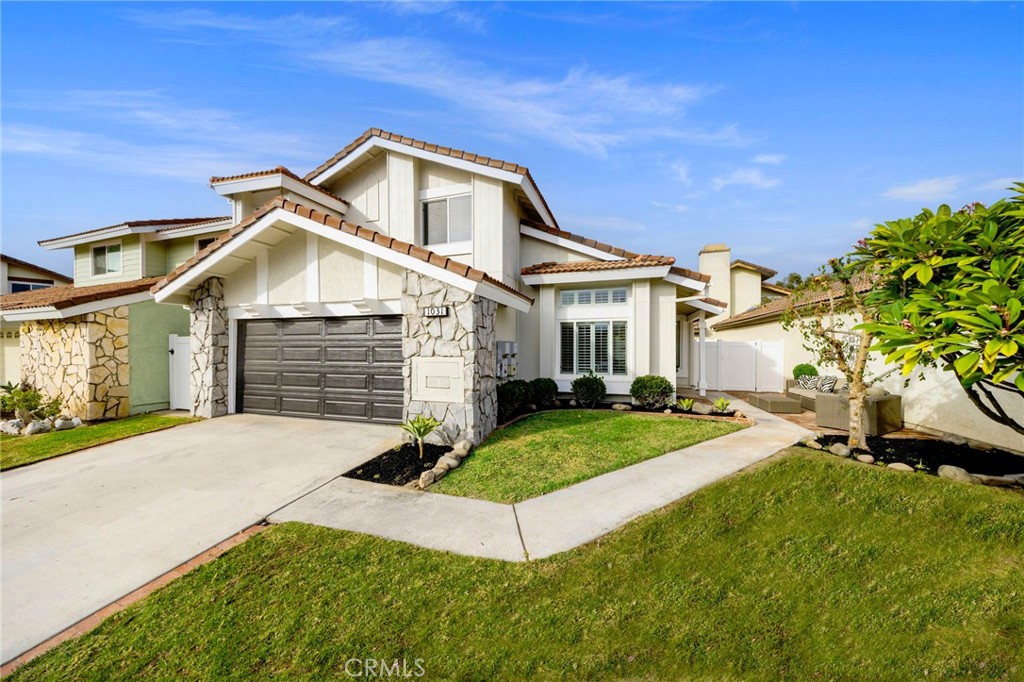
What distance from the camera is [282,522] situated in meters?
5.00

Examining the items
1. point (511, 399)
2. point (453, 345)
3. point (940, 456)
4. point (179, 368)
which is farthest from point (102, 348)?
point (940, 456)

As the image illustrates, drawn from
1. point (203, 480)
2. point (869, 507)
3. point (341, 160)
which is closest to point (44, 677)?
point (203, 480)

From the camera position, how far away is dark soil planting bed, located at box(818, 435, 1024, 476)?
20.5 feet

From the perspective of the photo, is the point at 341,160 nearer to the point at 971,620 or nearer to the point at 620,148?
the point at 620,148

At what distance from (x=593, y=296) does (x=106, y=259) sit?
17.6 m

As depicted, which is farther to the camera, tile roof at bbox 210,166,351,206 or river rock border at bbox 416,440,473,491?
tile roof at bbox 210,166,351,206

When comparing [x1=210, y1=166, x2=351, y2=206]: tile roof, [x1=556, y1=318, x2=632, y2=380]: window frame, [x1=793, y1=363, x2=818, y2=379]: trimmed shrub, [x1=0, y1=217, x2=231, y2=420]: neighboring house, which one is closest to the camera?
[x1=0, y1=217, x2=231, y2=420]: neighboring house

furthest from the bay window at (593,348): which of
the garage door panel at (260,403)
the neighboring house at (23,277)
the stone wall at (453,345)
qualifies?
the neighboring house at (23,277)

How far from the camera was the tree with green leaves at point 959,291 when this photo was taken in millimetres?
4629

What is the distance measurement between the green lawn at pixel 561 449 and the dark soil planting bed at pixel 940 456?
97.6 inches

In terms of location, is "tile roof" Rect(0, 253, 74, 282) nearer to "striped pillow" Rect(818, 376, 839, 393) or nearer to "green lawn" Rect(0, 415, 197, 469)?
"green lawn" Rect(0, 415, 197, 469)

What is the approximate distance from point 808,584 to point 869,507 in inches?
82.2

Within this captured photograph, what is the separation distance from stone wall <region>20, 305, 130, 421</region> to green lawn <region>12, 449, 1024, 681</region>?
1003 cm

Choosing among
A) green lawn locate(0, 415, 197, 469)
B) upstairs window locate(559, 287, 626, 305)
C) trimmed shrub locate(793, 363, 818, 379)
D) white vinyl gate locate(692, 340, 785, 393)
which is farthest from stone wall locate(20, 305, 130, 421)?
trimmed shrub locate(793, 363, 818, 379)
